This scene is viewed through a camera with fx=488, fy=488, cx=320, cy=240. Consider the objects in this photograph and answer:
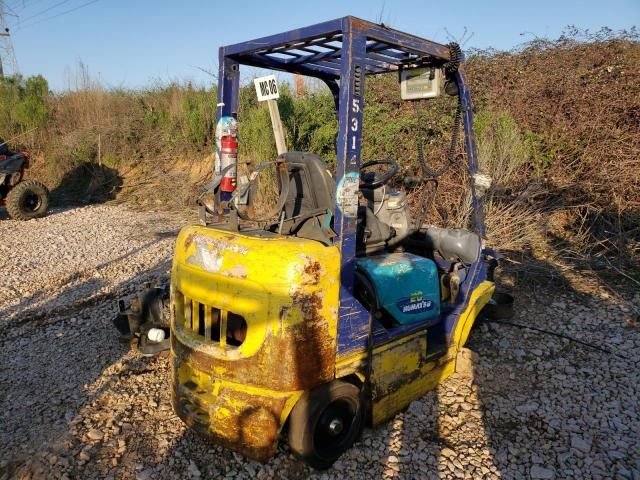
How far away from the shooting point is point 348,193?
241 cm

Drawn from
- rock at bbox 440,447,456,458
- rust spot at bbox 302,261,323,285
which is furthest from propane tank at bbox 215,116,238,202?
rock at bbox 440,447,456,458

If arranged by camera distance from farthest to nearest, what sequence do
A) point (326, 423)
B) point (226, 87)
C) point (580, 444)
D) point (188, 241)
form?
1. point (226, 87)
2. point (580, 444)
3. point (188, 241)
4. point (326, 423)

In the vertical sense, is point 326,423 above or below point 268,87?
below

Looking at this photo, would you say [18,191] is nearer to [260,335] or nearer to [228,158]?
[228,158]

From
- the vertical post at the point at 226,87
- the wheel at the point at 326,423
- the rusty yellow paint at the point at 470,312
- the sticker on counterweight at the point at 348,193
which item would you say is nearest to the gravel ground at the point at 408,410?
the wheel at the point at 326,423

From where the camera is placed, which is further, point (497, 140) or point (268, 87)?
point (497, 140)

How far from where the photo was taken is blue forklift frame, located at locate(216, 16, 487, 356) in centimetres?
233

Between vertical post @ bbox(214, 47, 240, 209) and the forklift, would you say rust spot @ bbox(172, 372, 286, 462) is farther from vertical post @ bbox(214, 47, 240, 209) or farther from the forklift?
vertical post @ bbox(214, 47, 240, 209)

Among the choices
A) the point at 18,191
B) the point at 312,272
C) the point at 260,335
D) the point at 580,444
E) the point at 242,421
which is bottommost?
the point at 580,444

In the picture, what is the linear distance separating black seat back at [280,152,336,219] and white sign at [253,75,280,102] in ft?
7.48

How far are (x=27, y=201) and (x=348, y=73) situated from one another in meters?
9.11

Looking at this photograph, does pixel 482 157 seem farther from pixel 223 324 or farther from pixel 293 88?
pixel 293 88

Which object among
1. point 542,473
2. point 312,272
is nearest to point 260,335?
point 312,272

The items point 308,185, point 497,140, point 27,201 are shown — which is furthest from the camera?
point 27,201
